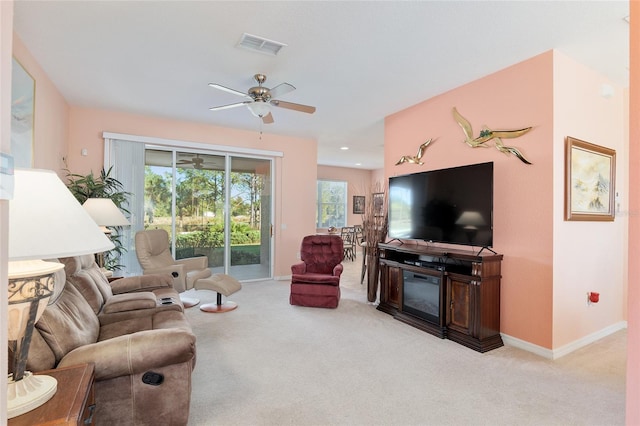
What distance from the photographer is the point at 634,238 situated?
2.62ft

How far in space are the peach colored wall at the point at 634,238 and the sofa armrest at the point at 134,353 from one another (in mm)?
1889

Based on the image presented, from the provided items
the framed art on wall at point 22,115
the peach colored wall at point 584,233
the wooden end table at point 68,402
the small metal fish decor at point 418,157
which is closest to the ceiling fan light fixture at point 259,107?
the framed art on wall at point 22,115

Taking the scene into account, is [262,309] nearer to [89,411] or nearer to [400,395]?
[400,395]

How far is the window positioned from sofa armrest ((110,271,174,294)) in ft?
22.1

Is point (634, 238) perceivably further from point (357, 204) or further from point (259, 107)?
point (357, 204)

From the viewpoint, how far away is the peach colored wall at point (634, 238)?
0.79m

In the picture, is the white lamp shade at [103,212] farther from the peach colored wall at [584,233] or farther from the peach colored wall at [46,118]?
the peach colored wall at [584,233]

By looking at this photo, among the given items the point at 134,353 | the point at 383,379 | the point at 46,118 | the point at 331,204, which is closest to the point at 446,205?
the point at 383,379

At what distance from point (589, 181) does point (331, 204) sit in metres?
7.50

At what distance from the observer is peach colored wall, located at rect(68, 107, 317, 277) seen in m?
4.77

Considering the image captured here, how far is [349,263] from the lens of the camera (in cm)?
852

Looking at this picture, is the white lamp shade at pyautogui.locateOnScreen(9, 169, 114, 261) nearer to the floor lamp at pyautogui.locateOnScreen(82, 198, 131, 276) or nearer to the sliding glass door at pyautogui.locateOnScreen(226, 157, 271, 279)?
the floor lamp at pyautogui.locateOnScreen(82, 198, 131, 276)

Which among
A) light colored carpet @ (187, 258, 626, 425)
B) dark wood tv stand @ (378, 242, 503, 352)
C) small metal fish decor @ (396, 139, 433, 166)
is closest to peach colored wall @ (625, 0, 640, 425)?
light colored carpet @ (187, 258, 626, 425)

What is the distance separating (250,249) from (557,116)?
5058 mm
